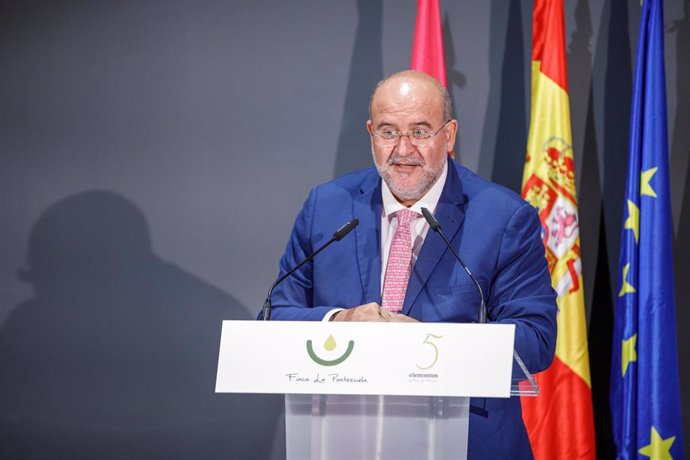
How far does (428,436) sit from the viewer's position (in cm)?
159

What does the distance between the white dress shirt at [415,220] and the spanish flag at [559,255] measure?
1.22 metres

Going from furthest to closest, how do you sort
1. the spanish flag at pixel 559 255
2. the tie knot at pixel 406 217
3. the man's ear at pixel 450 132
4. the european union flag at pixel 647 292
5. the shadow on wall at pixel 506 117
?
the shadow on wall at pixel 506 117 < the spanish flag at pixel 559 255 < the european union flag at pixel 647 292 < the man's ear at pixel 450 132 < the tie knot at pixel 406 217

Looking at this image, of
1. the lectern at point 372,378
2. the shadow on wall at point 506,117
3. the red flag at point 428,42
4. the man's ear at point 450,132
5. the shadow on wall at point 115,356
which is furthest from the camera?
the shadow on wall at point 506,117

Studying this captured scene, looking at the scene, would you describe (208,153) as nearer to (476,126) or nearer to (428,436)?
(476,126)

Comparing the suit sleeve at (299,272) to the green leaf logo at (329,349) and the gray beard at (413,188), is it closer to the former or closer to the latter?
the gray beard at (413,188)

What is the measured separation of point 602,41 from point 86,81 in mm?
2648

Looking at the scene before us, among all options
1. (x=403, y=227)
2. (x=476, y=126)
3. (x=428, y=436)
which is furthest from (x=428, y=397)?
(x=476, y=126)

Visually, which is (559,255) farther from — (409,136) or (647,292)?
(409,136)

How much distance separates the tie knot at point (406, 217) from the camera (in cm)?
223

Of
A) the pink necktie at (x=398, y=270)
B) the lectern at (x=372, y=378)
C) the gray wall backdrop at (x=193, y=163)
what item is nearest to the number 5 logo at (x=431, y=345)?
the lectern at (x=372, y=378)

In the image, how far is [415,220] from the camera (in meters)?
2.24

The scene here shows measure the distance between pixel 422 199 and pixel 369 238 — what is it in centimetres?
23

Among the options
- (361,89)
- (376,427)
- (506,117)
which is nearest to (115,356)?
(361,89)

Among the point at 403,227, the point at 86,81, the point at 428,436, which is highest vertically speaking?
the point at 86,81
